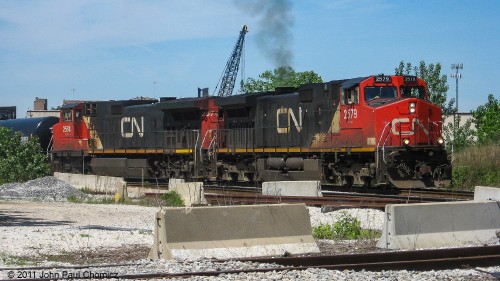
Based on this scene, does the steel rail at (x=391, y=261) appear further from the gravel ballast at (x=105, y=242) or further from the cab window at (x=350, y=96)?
the cab window at (x=350, y=96)

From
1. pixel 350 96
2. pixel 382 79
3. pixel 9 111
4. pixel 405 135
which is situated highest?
pixel 9 111

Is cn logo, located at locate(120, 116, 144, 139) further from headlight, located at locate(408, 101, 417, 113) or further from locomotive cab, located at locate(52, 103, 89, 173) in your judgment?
headlight, located at locate(408, 101, 417, 113)

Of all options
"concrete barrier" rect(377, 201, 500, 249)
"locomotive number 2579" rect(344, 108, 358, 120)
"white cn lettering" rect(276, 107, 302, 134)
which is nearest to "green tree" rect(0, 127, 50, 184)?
"white cn lettering" rect(276, 107, 302, 134)

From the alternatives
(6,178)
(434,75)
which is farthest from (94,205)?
(434,75)

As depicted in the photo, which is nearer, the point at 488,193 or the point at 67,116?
the point at 488,193

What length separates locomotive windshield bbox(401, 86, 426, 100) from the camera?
2198cm

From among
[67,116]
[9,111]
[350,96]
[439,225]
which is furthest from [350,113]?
[9,111]

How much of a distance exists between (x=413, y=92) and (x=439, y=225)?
1140 centimetres

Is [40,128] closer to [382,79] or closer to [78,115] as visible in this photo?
[78,115]

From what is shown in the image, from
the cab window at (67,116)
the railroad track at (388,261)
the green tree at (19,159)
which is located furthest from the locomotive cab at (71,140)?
the railroad track at (388,261)

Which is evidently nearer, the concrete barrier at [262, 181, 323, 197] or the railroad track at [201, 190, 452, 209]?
the railroad track at [201, 190, 452, 209]

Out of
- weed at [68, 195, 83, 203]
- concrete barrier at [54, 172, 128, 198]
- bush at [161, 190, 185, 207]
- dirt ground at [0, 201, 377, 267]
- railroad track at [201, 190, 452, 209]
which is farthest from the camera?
concrete barrier at [54, 172, 128, 198]

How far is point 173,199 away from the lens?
20.1m

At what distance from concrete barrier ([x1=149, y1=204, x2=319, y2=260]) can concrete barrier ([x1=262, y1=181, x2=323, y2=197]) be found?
9.48m
